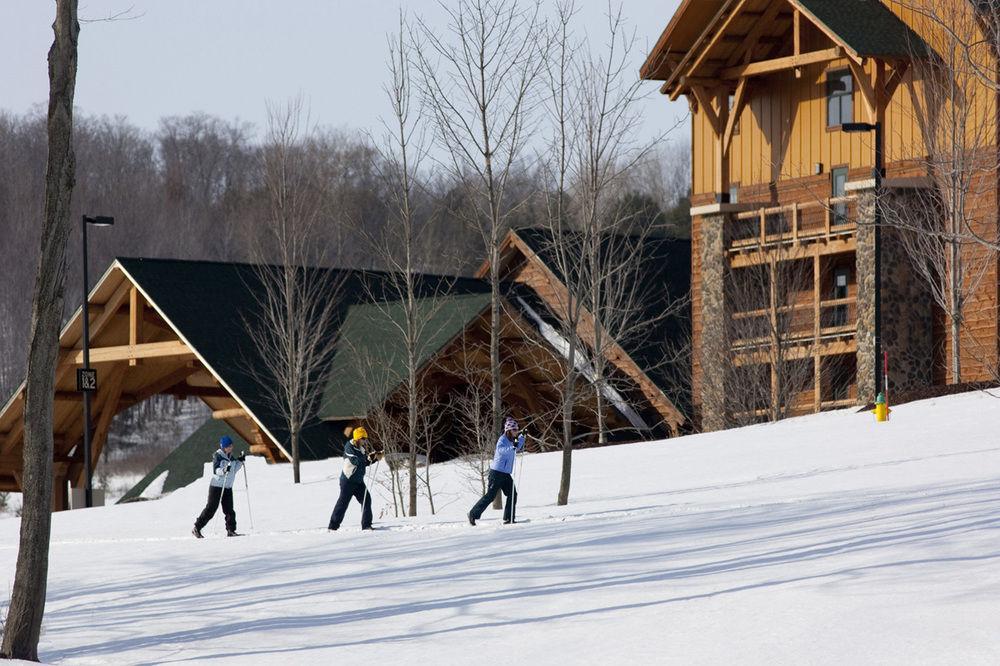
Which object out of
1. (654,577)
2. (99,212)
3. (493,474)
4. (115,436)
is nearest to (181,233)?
(99,212)

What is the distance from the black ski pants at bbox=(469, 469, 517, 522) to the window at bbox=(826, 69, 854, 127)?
17.5 metres

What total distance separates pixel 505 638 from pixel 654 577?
2.23 m

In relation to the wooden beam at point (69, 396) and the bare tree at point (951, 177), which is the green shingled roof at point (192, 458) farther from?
the bare tree at point (951, 177)

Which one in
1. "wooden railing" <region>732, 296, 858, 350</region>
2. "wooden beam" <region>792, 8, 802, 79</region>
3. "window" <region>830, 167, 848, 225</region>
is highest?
"wooden beam" <region>792, 8, 802, 79</region>

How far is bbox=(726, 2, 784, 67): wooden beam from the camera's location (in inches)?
1346

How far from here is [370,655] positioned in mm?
11492

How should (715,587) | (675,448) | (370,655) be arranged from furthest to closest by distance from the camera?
1. (675,448)
2. (715,587)
3. (370,655)

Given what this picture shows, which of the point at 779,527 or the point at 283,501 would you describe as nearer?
the point at 779,527

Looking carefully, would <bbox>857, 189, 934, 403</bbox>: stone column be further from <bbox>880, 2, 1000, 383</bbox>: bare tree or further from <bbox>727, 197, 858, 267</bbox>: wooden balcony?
<bbox>727, 197, 858, 267</bbox>: wooden balcony

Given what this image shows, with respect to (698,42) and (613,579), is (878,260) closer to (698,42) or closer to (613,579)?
(698,42)

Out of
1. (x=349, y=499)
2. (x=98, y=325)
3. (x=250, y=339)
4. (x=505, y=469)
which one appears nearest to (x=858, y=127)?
(x=250, y=339)

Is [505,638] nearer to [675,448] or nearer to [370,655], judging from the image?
[370,655]

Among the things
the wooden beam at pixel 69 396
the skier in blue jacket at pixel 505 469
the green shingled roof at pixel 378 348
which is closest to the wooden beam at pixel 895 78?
the green shingled roof at pixel 378 348

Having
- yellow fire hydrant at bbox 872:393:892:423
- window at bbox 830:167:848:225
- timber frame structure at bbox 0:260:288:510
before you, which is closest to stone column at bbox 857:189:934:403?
window at bbox 830:167:848:225
